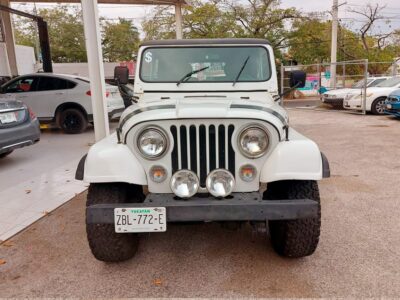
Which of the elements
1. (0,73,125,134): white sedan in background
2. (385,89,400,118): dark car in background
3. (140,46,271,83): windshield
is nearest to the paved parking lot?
(140,46,271,83): windshield

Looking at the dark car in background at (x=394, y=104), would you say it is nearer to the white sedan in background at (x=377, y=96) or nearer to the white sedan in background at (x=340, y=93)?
the white sedan in background at (x=377, y=96)

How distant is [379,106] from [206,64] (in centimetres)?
1015

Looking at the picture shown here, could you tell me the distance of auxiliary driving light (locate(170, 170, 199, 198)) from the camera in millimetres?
2595

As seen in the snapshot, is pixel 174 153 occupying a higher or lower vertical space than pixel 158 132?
lower

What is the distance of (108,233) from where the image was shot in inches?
110

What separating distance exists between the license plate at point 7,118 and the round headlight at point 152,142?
159 inches

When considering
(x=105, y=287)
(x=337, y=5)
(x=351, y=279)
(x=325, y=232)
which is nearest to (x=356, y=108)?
(x=337, y=5)

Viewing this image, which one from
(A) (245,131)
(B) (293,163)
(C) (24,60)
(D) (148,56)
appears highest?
(C) (24,60)

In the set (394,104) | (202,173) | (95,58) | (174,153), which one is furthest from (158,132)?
(394,104)

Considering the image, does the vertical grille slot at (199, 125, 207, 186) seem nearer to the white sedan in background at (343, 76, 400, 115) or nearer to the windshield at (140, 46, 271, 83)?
the windshield at (140, 46, 271, 83)

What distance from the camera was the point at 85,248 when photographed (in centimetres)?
334

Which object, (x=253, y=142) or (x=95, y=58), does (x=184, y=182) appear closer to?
(x=253, y=142)

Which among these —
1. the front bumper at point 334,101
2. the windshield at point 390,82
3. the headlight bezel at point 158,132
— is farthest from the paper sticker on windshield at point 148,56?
the front bumper at point 334,101

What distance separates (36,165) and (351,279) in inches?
212
